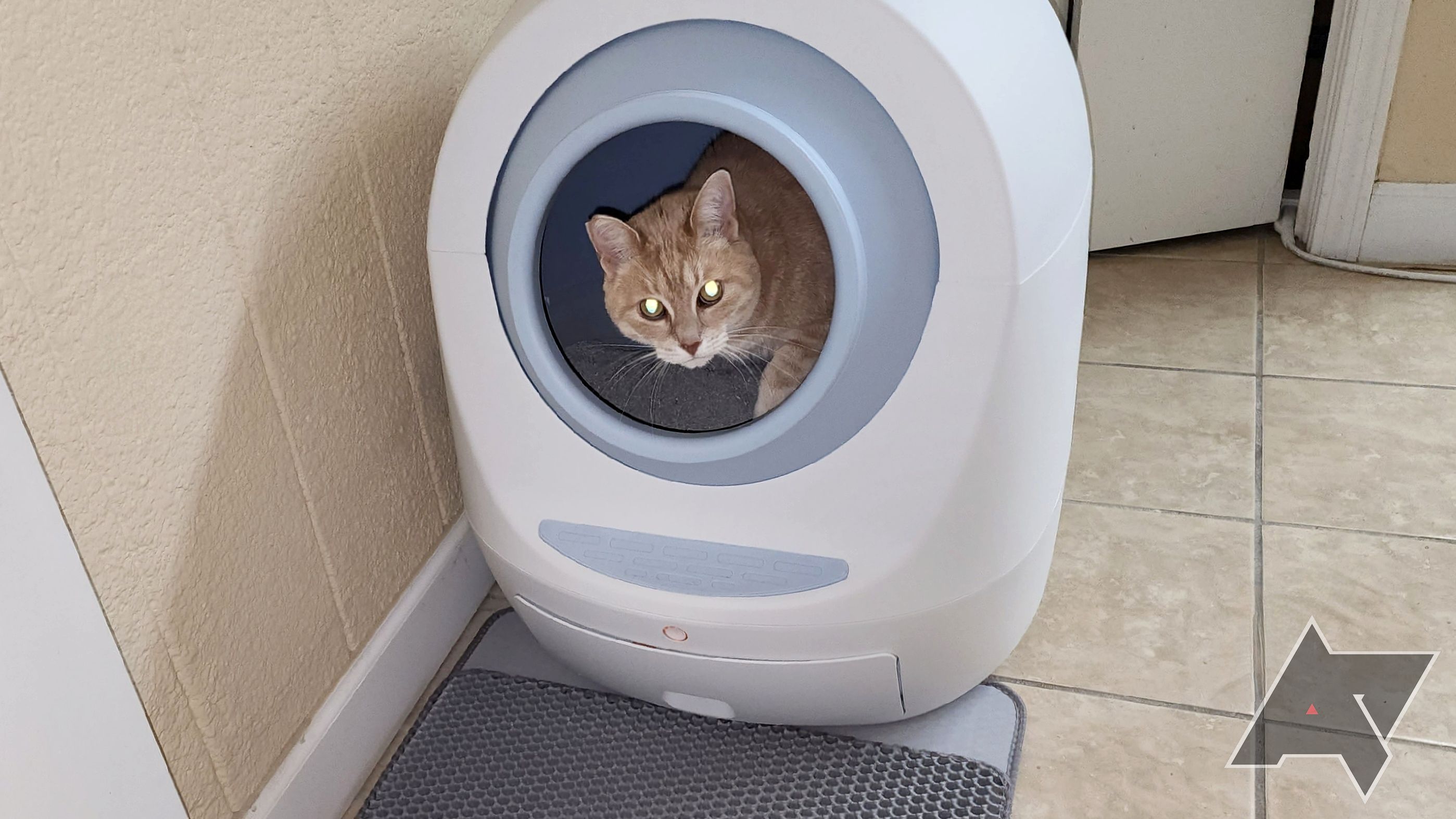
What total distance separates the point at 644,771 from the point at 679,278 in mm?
488

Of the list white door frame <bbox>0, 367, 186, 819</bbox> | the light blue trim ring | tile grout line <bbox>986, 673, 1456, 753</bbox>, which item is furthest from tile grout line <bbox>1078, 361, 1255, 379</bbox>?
white door frame <bbox>0, 367, 186, 819</bbox>

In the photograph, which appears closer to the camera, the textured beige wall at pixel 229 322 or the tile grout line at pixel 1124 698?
the textured beige wall at pixel 229 322

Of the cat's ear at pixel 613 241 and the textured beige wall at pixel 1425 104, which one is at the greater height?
the cat's ear at pixel 613 241

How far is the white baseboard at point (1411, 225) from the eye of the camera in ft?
5.98

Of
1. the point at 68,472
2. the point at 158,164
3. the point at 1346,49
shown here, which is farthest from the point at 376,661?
the point at 1346,49

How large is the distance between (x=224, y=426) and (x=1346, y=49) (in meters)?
1.74

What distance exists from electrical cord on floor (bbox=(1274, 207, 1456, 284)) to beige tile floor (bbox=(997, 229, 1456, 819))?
2 cm

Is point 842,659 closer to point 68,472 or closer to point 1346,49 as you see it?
point 68,472

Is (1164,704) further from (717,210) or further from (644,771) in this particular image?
(717,210)

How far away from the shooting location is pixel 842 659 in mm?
1000

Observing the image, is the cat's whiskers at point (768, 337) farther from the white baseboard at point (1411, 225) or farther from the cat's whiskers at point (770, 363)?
the white baseboard at point (1411, 225)

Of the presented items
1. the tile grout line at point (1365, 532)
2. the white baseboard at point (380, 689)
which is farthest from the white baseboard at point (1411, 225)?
the white baseboard at point (380, 689)

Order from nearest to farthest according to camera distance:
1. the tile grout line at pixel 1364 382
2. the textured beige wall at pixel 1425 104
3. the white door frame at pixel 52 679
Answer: the white door frame at pixel 52 679, the tile grout line at pixel 1364 382, the textured beige wall at pixel 1425 104

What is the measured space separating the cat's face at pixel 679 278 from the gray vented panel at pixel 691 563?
0.56ft
